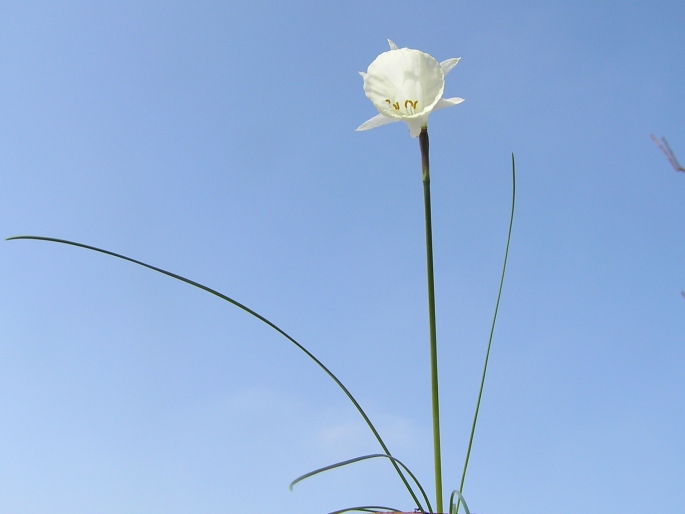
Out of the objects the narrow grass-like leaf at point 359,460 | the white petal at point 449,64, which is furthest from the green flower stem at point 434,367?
the white petal at point 449,64

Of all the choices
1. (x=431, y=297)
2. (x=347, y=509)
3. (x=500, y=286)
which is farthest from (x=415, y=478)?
(x=500, y=286)

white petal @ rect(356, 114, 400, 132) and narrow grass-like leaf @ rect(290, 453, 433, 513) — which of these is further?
white petal @ rect(356, 114, 400, 132)

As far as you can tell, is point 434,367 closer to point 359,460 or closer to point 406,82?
point 359,460

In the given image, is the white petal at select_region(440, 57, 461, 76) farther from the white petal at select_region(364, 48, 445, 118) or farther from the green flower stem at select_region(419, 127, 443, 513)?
the green flower stem at select_region(419, 127, 443, 513)

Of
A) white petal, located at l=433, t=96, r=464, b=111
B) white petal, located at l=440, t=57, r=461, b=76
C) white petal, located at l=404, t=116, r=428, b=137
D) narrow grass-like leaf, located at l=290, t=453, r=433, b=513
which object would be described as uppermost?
white petal, located at l=440, t=57, r=461, b=76

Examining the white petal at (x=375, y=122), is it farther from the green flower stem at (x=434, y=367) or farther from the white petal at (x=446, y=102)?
the green flower stem at (x=434, y=367)

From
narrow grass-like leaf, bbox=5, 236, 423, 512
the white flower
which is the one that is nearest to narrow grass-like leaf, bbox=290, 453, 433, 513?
narrow grass-like leaf, bbox=5, 236, 423, 512
